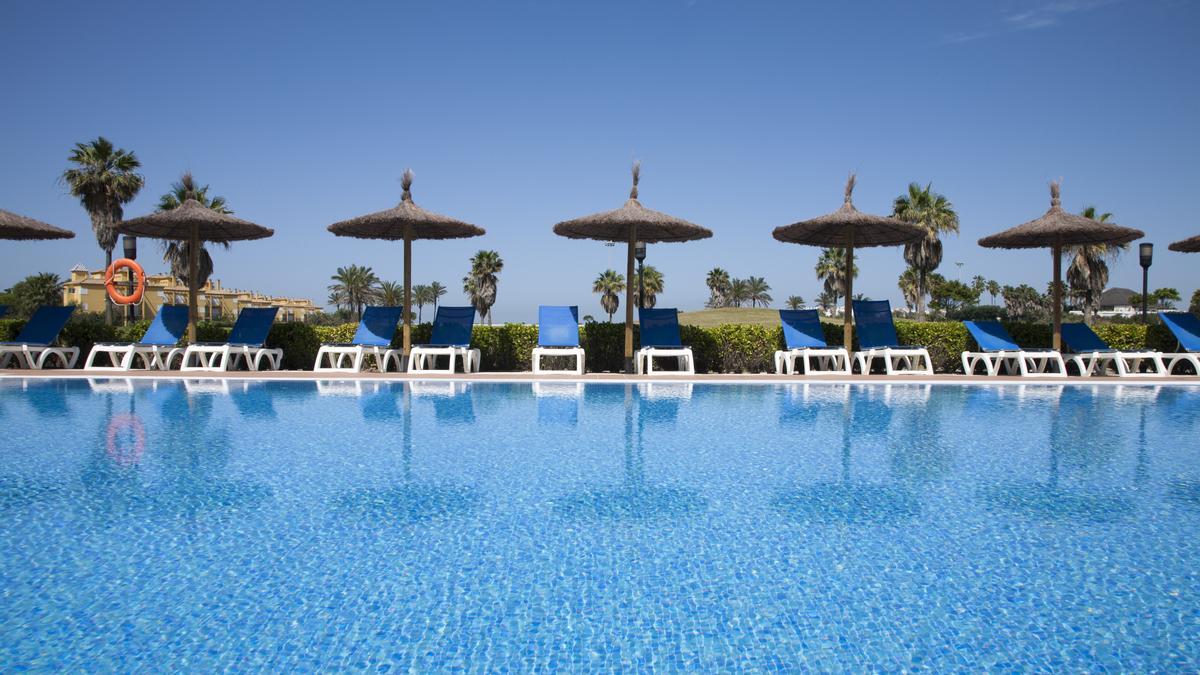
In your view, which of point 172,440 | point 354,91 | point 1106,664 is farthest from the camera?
point 354,91

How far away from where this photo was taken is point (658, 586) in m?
2.85

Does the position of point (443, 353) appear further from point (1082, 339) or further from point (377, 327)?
point (1082, 339)

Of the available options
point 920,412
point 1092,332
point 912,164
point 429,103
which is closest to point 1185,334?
point 1092,332

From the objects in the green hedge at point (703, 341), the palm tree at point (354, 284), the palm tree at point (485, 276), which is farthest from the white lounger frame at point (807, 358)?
the palm tree at point (354, 284)

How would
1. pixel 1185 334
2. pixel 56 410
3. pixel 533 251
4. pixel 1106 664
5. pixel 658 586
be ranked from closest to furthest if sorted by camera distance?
pixel 1106 664 → pixel 658 586 → pixel 56 410 → pixel 1185 334 → pixel 533 251

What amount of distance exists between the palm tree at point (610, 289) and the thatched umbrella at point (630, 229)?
1600 inches

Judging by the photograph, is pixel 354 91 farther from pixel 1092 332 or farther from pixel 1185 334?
pixel 1185 334

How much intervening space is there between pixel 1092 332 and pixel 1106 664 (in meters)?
12.0

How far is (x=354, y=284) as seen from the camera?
57531 millimetres

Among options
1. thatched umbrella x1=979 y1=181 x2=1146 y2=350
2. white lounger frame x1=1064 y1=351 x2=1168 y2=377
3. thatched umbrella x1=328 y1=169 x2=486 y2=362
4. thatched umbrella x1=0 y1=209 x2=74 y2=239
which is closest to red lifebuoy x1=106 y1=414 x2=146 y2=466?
thatched umbrella x1=328 y1=169 x2=486 y2=362

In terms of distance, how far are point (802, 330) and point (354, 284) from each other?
52.3 meters

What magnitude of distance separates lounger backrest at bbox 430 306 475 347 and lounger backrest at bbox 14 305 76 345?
6.34m

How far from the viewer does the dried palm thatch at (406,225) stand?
35.3ft

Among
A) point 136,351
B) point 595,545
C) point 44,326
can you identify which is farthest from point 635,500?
point 44,326
